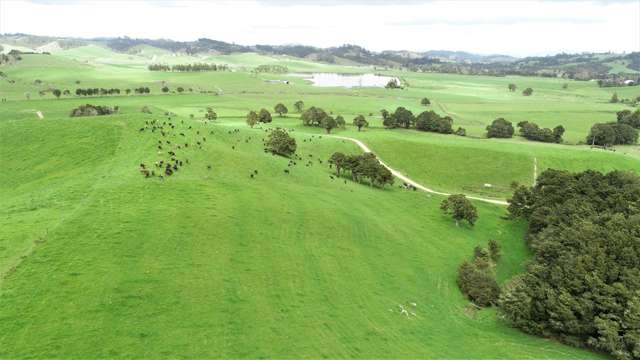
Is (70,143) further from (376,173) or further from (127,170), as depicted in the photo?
(376,173)

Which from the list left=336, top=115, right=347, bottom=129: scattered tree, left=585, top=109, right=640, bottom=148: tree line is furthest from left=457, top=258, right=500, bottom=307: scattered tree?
left=585, top=109, right=640, bottom=148: tree line

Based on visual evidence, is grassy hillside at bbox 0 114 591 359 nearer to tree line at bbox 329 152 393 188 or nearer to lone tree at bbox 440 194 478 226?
lone tree at bbox 440 194 478 226

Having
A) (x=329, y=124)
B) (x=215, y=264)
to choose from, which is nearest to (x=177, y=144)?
(x=215, y=264)

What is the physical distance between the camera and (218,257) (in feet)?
185

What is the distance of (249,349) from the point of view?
41844 mm

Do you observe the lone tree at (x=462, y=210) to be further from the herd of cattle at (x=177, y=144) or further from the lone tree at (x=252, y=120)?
the lone tree at (x=252, y=120)

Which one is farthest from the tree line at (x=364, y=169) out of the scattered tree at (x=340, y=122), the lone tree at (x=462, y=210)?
the scattered tree at (x=340, y=122)

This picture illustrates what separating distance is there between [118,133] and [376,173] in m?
61.7

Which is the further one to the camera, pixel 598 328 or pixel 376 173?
pixel 376 173

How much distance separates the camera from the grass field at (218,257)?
42375 mm

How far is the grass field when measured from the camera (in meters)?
42.4

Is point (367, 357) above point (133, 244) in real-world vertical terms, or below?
below

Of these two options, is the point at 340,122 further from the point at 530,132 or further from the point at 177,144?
the point at 177,144

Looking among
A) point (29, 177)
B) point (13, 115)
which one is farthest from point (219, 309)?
point (13, 115)
